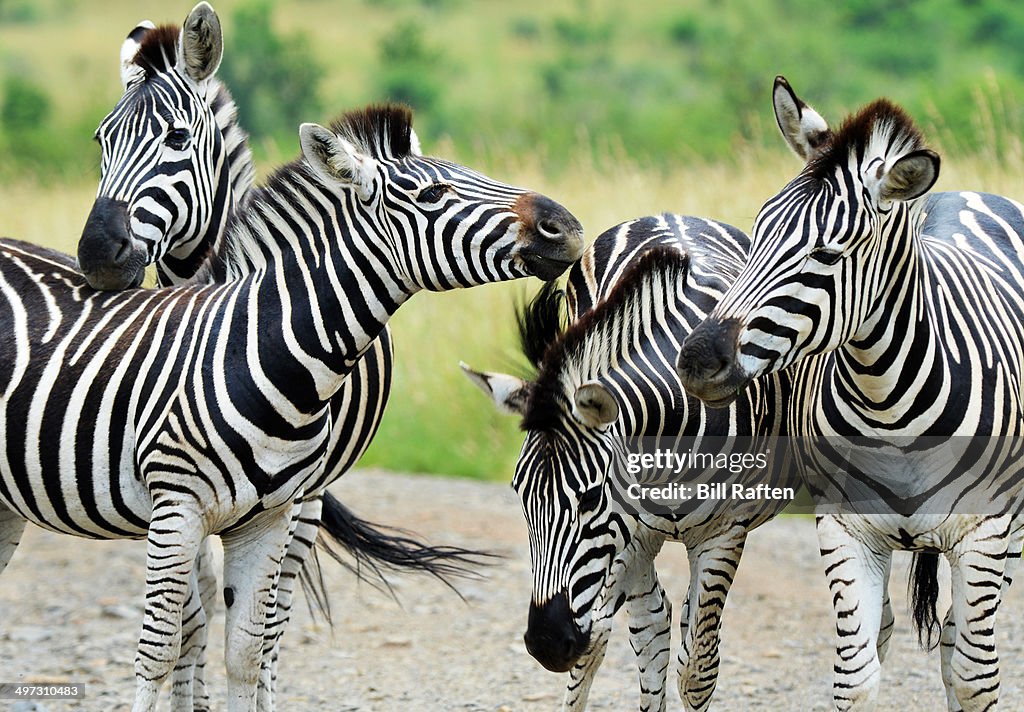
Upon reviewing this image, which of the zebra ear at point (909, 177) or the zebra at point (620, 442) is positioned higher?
the zebra ear at point (909, 177)

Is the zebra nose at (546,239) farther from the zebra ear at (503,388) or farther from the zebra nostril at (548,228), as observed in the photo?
the zebra ear at (503,388)

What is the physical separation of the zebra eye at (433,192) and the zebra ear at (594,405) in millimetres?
812

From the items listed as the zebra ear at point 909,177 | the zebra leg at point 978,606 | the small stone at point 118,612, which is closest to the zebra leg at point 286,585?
the small stone at point 118,612

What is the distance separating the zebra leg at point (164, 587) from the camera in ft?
13.7

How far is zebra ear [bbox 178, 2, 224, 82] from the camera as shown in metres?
5.16

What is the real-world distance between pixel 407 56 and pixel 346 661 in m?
25.1

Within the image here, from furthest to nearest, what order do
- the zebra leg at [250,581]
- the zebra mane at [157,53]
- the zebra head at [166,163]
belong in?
the zebra mane at [157,53] → the zebra head at [166,163] → the zebra leg at [250,581]

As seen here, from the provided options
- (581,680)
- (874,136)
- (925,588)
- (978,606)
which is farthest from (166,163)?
(925,588)

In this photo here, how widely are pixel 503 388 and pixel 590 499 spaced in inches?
21.4

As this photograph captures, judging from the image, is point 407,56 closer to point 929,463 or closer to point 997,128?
point 997,128

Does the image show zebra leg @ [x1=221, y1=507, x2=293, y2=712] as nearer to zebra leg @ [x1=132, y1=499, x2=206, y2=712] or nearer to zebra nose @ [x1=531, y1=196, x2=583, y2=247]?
zebra leg @ [x1=132, y1=499, x2=206, y2=712]

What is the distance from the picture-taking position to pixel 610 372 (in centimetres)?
433

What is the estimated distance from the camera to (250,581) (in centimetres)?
460

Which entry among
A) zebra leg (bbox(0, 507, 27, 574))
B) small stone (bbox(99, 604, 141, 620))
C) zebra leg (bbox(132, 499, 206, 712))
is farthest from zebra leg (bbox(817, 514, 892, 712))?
small stone (bbox(99, 604, 141, 620))
